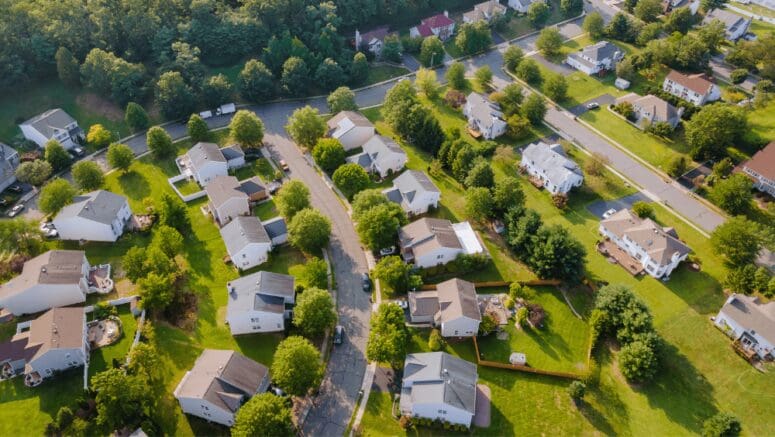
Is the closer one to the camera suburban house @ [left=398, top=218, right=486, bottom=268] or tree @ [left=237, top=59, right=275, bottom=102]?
suburban house @ [left=398, top=218, right=486, bottom=268]

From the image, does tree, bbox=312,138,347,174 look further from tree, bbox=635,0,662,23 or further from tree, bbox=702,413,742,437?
tree, bbox=635,0,662,23

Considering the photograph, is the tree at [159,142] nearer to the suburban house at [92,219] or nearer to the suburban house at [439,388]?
the suburban house at [92,219]

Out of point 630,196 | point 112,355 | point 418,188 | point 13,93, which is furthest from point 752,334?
point 13,93

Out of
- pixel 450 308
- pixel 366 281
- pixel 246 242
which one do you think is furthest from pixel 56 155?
pixel 450 308

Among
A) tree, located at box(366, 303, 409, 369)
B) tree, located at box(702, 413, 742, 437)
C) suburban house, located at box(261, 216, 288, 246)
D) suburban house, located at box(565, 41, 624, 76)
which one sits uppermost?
suburban house, located at box(565, 41, 624, 76)

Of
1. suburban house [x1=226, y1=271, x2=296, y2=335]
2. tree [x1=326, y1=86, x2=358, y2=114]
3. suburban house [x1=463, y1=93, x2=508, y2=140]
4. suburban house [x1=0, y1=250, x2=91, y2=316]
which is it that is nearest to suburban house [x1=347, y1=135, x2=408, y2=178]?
tree [x1=326, y1=86, x2=358, y2=114]

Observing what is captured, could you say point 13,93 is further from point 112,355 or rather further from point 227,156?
point 112,355
